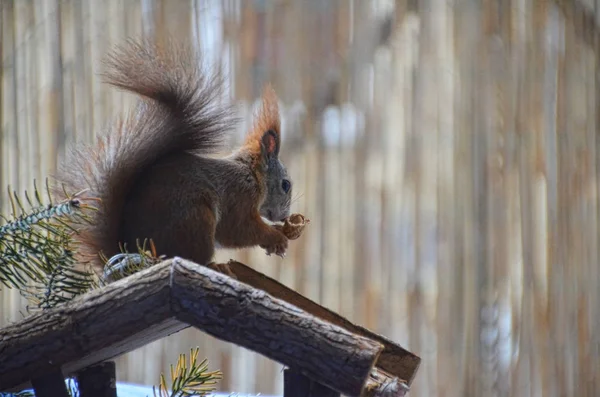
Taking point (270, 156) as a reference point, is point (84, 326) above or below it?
below

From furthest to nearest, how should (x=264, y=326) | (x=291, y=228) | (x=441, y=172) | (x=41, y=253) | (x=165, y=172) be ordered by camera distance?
(x=441, y=172) < (x=291, y=228) < (x=165, y=172) < (x=41, y=253) < (x=264, y=326)

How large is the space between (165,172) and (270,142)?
0.71 ft

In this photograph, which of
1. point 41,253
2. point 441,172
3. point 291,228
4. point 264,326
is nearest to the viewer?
point 264,326

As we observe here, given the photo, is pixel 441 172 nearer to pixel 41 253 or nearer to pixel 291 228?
pixel 291 228

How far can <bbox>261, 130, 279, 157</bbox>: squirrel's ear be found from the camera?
100 centimetres

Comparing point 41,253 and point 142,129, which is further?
point 142,129

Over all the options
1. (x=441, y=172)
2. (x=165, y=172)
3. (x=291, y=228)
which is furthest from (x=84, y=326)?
(x=441, y=172)

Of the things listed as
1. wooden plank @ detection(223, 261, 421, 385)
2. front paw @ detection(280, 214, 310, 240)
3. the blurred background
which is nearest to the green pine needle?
wooden plank @ detection(223, 261, 421, 385)

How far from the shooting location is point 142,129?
33.1 inches

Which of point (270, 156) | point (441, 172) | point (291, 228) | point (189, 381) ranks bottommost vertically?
point (189, 381)

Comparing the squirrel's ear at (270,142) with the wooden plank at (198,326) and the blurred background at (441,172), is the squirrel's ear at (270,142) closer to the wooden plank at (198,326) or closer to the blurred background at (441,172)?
the wooden plank at (198,326)

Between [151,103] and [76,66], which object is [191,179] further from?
[76,66]

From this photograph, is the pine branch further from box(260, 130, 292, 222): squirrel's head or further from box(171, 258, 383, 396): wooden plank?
box(260, 130, 292, 222): squirrel's head

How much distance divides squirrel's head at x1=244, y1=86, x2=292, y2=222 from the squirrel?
87mm
